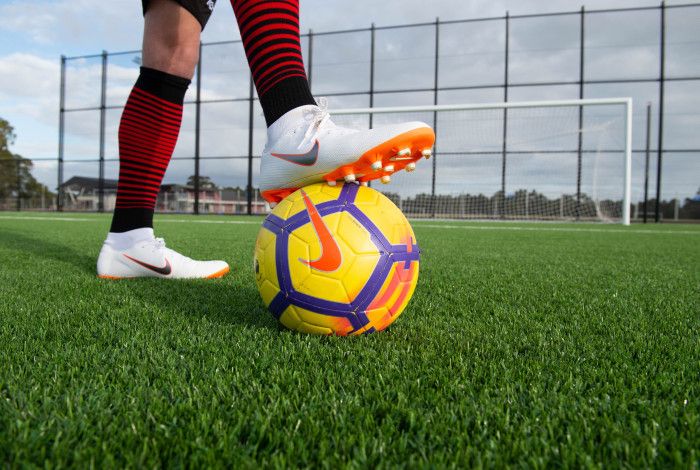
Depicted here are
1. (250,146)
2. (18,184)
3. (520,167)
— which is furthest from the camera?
(18,184)

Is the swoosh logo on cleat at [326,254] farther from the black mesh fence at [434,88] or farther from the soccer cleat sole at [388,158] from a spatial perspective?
the black mesh fence at [434,88]

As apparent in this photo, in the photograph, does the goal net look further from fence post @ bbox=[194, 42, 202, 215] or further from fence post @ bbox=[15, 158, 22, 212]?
fence post @ bbox=[15, 158, 22, 212]

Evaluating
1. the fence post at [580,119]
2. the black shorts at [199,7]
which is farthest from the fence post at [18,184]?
the black shorts at [199,7]

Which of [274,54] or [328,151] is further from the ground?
[274,54]

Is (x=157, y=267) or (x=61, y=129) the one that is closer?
(x=157, y=267)

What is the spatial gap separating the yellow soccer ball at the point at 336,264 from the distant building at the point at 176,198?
15.8 metres

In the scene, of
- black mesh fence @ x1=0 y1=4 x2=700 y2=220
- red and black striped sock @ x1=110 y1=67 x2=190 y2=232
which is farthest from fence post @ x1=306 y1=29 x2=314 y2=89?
red and black striped sock @ x1=110 y1=67 x2=190 y2=232

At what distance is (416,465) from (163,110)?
206 cm

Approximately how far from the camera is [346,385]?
0.96 m

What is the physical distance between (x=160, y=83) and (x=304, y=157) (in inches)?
44.7

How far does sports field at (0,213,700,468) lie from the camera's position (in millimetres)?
720

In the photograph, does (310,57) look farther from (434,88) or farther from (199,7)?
Answer: (199,7)

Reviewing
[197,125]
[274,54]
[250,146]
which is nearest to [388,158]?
[274,54]

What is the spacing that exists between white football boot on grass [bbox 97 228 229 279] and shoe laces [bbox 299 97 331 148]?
1133mm
